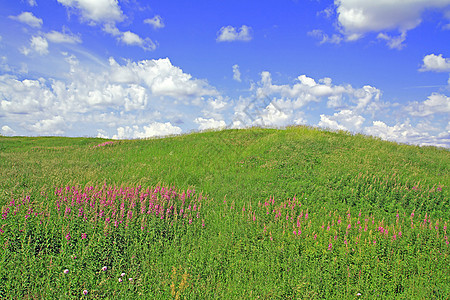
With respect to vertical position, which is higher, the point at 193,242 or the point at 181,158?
the point at 181,158

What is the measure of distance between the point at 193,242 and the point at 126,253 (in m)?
1.35

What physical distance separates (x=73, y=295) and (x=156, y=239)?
195 centimetres

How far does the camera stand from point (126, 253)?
5309mm

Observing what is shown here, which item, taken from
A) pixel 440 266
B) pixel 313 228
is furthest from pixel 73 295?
pixel 440 266

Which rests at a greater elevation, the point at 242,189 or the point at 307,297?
the point at 242,189

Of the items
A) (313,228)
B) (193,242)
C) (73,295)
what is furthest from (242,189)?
(73,295)

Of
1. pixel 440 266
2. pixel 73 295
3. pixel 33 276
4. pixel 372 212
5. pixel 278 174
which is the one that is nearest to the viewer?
pixel 73 295

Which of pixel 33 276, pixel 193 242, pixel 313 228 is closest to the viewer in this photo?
pixel 33 276

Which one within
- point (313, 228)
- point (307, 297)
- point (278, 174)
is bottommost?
point (307, 297)

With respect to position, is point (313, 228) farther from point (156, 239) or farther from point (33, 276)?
point (33, 276)

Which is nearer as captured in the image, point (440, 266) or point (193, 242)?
point (440, 266)

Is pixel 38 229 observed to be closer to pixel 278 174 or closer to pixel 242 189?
pixel 242 189

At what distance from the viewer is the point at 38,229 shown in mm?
5609

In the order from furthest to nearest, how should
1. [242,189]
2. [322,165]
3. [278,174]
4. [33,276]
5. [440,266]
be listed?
1. [322,165]
2. [278,174]
3. [242,189]
4. [440,266]
5. [33,276]
